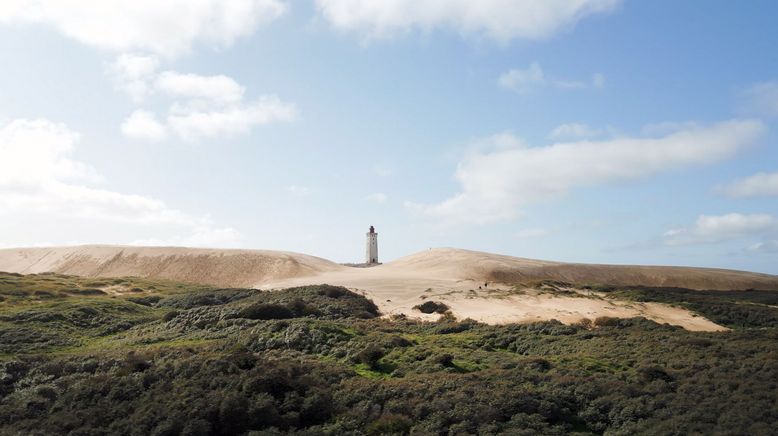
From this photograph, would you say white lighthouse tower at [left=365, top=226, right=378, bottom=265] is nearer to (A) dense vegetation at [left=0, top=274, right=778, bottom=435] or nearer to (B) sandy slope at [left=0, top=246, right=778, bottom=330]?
(B) sandy slope at [left=0, top=246, right=778, bottom=330]

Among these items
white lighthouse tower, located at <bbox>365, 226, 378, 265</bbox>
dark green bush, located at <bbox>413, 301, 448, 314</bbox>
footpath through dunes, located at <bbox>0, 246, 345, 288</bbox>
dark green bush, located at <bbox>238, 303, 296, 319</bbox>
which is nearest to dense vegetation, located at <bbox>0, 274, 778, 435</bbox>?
dark green bush, located at <bbox>238, 303, 296, 319</bbox>

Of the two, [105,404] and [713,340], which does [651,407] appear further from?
[105,404]

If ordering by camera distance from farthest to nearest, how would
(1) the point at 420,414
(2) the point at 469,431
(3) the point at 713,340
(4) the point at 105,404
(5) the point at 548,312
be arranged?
(5) the point at 548,312 < (3) the point at 713,340 < (4) the point at 105,404 < (1) the point at 420,414 < (2) the point at 469,431

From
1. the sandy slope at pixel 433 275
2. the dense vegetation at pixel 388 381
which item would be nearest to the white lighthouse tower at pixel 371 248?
the sandy slope at pixel 433 275

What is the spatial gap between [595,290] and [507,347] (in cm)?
2606

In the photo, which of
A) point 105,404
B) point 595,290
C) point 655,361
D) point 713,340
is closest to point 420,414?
point 105,404

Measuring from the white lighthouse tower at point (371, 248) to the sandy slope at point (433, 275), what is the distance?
11.5 metres

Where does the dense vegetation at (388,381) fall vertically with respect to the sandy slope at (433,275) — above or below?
below

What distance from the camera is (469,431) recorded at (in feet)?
42.1

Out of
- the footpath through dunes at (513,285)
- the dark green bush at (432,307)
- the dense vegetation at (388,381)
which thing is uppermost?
the footpath through dunes at (513,285)

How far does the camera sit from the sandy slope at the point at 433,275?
Result: 3806 centimetres

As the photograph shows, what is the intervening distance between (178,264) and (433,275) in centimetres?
3591

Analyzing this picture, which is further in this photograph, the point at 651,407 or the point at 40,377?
the point at 40,377

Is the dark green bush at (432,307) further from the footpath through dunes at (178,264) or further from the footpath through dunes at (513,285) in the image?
the footpath through dunes at (178,264)
